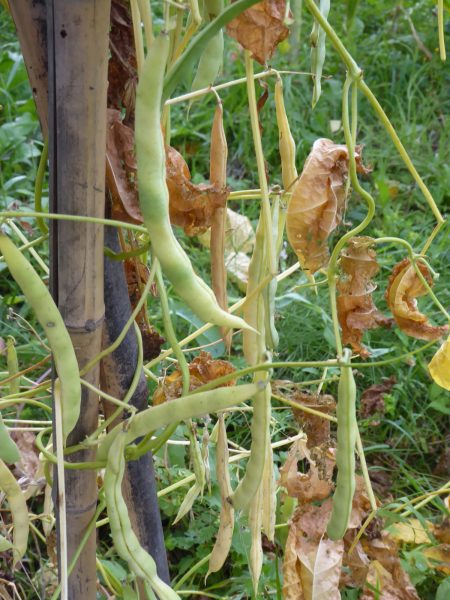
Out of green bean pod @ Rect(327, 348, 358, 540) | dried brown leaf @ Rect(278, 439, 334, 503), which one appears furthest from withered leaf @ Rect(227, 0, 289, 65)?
dried brown leaf @ Rect(278, 439, 334, 503)

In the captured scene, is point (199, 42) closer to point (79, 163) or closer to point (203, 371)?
point (79, 163)

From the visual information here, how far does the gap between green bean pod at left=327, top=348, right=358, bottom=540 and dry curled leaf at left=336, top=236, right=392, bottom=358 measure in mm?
91

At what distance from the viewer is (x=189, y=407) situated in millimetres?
679

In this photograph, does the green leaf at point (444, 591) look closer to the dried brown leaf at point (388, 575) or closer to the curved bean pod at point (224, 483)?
the dried brown leaf at point (388, 575)

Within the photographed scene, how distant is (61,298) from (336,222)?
0.83 ft

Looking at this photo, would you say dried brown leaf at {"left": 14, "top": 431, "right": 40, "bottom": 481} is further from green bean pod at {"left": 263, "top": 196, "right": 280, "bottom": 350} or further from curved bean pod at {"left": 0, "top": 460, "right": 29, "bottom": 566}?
green bean pod at {"left": 263, "top": 196, "right": 280, "bottom": 350}

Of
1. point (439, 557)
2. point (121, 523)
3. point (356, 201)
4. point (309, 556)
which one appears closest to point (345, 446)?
point (121, 523)

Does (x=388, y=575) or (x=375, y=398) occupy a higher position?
(x=375, y=398)

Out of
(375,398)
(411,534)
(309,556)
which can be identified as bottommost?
(411,534)

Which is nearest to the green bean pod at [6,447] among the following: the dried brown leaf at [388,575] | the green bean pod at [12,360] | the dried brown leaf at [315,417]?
the green bean pod at [12,360]

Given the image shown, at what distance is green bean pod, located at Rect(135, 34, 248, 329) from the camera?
1.84ft

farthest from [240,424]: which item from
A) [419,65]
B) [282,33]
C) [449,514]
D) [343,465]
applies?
[419,65]

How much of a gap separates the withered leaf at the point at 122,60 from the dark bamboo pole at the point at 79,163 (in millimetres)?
89

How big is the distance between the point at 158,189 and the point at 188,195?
5.0 inches
